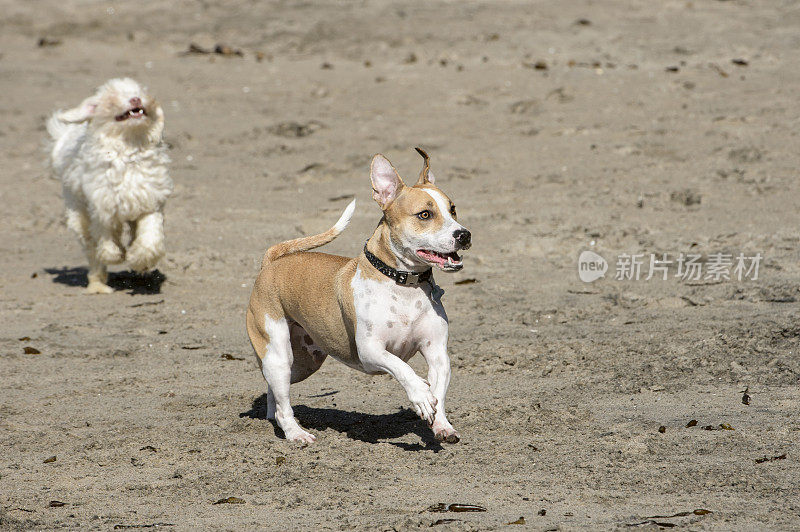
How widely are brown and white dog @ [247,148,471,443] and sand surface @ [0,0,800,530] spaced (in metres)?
0.39

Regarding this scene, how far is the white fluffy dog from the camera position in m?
8.71

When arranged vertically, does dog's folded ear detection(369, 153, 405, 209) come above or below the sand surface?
above

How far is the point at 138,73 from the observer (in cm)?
1518

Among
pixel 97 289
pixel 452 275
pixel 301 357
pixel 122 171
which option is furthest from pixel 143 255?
pixel 301 357

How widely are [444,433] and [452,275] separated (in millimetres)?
3955

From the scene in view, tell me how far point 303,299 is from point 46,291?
184 inches

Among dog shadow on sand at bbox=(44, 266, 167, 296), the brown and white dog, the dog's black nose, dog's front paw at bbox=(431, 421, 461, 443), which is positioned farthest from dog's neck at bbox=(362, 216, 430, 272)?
dog shadow on sand at bbox=(44, 266, 167, 296)

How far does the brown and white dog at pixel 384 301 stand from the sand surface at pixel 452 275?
15.4 inches

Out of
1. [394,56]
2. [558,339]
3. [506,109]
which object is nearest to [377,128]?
[506,109]

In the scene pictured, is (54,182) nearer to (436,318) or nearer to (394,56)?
(394,56)

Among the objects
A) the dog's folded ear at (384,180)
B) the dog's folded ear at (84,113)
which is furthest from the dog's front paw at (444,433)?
the dog's folded ear at (84,113)

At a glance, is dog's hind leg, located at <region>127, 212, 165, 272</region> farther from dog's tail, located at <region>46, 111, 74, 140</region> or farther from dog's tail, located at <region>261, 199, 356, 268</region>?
dog's tail, located at <region>261, 199, 356, 268</region>

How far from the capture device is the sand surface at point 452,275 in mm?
4652

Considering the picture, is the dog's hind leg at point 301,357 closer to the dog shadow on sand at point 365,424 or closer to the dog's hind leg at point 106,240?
the dog shadow on sand at point 365,424
